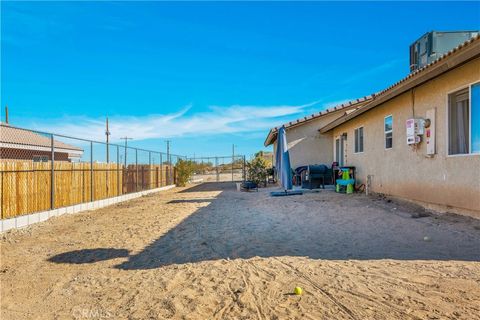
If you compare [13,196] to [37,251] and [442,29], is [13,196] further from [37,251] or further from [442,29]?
[442,29]

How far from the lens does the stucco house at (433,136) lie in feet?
18.2

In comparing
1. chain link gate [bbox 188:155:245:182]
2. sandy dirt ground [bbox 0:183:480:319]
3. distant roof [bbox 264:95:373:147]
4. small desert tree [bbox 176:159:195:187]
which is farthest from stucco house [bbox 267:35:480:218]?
small desert tree [bbox 176:159:195:187]

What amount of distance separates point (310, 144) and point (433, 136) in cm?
939

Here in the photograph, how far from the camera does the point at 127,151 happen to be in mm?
13875

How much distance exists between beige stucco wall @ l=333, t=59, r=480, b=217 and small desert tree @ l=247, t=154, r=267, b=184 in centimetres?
676

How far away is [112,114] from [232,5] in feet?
74.9

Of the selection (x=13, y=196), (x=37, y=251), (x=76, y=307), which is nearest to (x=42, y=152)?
(x=13, y=196)

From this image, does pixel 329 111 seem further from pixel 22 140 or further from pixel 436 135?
pixel 22 140

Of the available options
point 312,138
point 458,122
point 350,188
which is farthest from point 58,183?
point 312,138

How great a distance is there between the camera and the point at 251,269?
3699 millimetres

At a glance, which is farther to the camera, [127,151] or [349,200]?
[127,151]

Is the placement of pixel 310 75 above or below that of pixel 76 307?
above

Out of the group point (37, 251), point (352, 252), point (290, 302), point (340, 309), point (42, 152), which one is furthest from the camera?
point (42, 152)

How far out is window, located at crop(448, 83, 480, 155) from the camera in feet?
18.0
